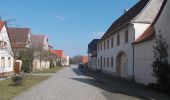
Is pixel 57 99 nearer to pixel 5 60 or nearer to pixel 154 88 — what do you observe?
pixel 154 88

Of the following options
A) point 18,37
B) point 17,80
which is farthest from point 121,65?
point 18,37

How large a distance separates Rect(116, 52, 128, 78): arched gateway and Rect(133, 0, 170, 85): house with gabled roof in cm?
541

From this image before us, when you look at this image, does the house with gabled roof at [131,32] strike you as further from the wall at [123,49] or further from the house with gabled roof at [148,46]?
the house with gabled roof at [148,46]

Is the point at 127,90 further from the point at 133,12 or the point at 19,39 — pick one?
the point at 19,39

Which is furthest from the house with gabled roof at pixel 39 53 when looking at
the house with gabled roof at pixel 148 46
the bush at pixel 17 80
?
the bush at pixel 17 80

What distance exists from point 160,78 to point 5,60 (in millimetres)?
25533

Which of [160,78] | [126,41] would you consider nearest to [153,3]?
[126,41]

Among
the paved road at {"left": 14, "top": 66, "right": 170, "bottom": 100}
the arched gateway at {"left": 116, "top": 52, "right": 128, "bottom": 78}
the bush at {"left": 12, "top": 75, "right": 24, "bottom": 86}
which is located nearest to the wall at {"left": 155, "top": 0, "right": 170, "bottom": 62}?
the paved road at {"left": 14, "top": 66, "right": 170, "bottom": 100}

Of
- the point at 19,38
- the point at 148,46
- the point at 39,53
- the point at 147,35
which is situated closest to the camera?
the point at 148,46

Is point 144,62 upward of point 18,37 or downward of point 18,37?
downward

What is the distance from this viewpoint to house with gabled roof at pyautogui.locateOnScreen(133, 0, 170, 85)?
1983cm

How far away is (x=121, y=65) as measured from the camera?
35.8 m

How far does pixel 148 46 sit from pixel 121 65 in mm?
12053

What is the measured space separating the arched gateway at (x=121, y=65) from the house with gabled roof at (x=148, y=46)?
541 centimetres
